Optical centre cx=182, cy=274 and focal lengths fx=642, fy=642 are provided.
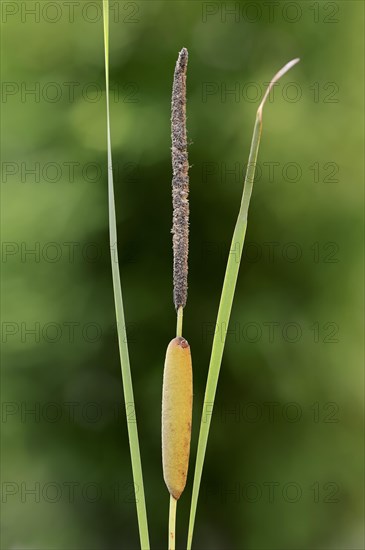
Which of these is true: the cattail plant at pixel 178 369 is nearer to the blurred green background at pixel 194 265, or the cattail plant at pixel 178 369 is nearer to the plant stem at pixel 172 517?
the plant stem at pixel 172 517

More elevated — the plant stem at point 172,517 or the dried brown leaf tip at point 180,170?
the dried brown leaf tip at point 180,170

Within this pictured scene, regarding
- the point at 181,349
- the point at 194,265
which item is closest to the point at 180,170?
the point at 181,349

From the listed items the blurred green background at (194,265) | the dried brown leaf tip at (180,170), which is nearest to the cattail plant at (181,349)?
the dried brown leaf tip at (180,170)

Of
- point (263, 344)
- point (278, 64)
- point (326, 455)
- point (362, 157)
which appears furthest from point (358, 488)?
point (278, 64)

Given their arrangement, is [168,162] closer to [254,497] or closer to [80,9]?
[80,9]

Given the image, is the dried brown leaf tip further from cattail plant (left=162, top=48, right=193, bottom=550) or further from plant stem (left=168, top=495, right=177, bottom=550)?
plant stem (left=168, top=495, right=177, bottom=550)

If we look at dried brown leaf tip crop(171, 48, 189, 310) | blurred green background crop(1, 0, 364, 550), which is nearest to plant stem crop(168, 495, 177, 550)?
dried brown leaf tip crop(171, 48, 189, 310)

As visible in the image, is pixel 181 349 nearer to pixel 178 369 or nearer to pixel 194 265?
pixel 178 369
